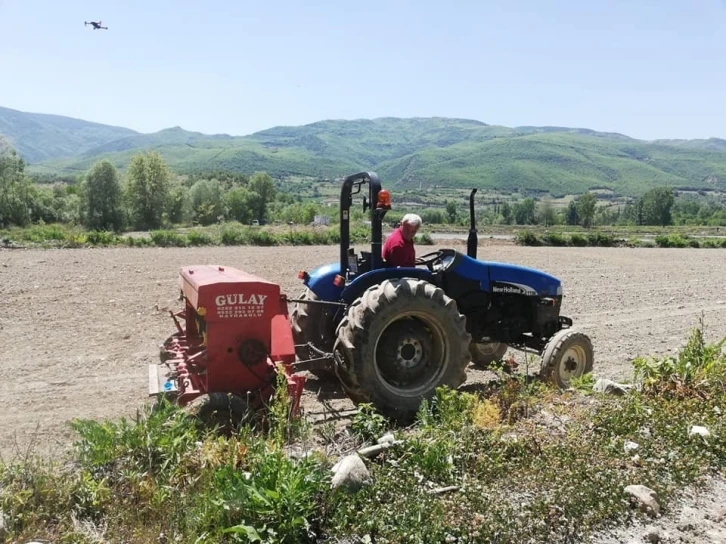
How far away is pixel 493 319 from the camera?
7.49 meters

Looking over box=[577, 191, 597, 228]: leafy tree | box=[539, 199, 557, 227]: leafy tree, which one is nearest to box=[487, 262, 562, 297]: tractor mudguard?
box=[577, 191, 597, 228]: leafy tree

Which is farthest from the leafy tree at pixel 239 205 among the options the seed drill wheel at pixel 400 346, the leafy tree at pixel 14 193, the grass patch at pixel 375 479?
the grass patch at pixel 375 479

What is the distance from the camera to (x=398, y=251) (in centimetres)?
670

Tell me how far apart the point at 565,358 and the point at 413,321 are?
80.6 inches

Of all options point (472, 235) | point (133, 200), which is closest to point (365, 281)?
point (472, 235)

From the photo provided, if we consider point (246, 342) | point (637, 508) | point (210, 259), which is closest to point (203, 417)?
point (246, 342)

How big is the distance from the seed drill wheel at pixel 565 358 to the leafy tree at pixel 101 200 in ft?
165

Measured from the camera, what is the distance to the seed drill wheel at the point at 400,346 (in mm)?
5762

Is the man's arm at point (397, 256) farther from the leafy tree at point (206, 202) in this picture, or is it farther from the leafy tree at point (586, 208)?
the leafy tree at point (586, 208)

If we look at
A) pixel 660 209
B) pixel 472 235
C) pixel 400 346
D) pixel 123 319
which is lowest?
pixel 123 319

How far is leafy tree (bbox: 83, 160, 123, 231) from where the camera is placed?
52281 millimetres

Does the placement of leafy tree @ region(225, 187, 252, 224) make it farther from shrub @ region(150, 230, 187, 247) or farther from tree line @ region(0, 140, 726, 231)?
shrub @ region(150, 230, 187, 247)

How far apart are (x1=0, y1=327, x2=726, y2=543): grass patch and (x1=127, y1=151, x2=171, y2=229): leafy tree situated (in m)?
53.3

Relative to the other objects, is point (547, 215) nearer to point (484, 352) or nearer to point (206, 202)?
point (206, 202)
